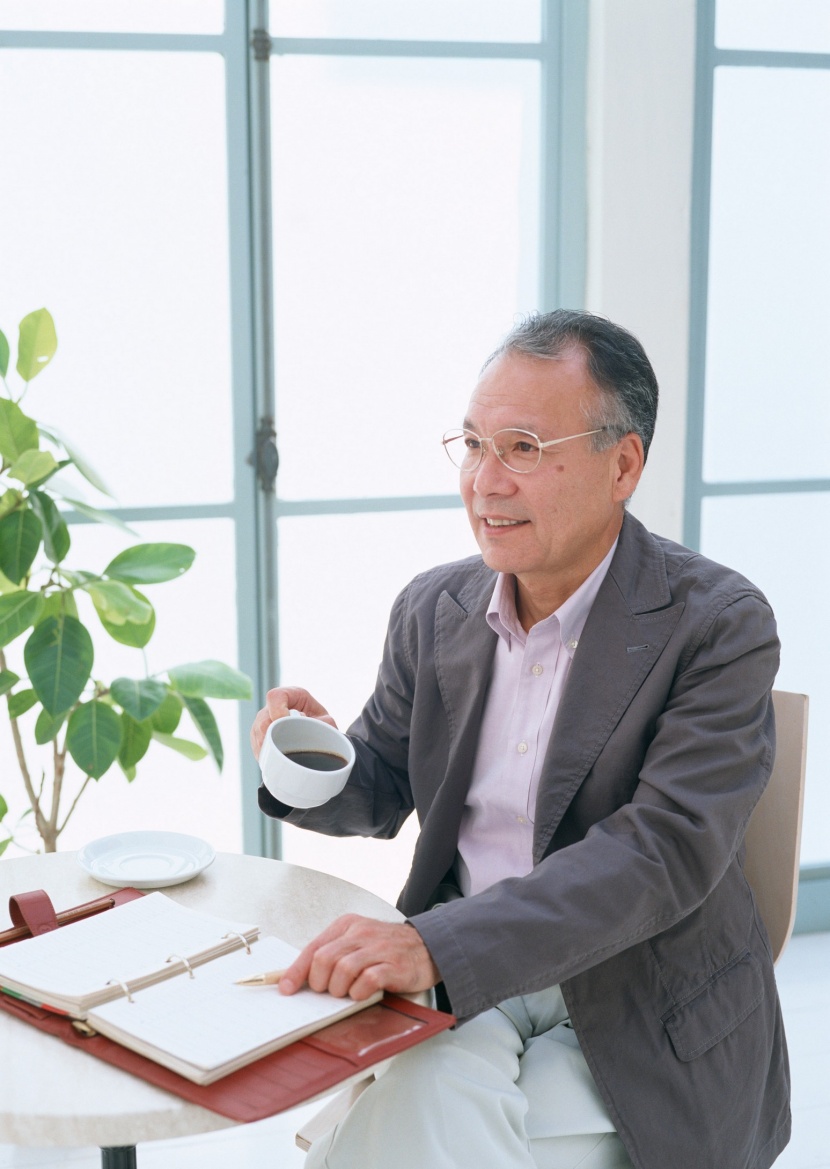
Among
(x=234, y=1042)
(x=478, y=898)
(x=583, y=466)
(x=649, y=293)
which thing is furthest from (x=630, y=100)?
(x=234, y=1042)

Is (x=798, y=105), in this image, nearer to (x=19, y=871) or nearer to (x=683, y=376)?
(x=683, y=376)

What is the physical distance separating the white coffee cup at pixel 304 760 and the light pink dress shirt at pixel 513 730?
0.74 ft

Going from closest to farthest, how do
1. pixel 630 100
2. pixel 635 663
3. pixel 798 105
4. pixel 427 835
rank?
pixel 635 663 → pixel 427 835 → pixel 630 100 → pixel 798 105

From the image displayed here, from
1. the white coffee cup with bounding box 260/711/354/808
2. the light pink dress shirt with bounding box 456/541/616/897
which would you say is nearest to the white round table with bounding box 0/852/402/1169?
the white coffee cup with bounding box 260/711/354/808

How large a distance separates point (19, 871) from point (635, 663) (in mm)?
822

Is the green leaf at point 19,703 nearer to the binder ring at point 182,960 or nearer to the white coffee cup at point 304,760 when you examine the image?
the white coffee cup at point 304,760

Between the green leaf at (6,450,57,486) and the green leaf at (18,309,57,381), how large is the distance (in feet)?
0.69

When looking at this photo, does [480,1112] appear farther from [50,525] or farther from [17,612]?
[50,525]

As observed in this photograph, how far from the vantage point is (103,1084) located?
101 cm

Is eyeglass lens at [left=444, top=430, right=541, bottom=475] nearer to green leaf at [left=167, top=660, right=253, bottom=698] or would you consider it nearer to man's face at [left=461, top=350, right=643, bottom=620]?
man's face at [left=461, top=350, right=643, bottom=620]

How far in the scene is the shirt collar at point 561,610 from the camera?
1.58m

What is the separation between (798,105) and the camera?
9.26ft

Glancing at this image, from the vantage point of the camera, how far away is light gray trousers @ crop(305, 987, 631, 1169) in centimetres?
121

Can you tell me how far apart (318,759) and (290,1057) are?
1.67 ft
